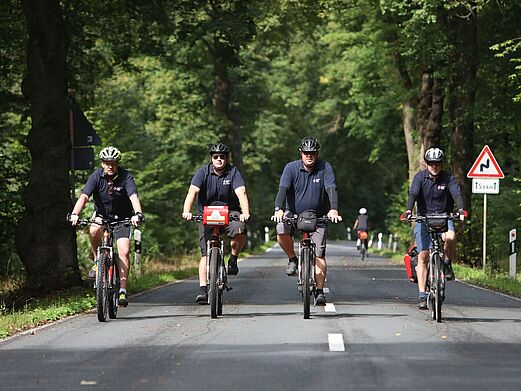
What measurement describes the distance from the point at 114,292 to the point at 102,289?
634 mm

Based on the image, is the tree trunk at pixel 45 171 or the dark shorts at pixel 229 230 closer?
the dark shorts at pixel 229 230

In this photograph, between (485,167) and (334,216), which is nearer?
(334,216)

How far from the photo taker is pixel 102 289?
13.5 metres

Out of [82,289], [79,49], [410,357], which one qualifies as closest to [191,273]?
[79,49]

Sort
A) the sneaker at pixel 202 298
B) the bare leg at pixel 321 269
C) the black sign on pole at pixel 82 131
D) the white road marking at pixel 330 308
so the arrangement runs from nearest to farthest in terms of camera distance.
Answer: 1. the bare leg at pixel 321 269
2. the sneaker at pixel 202 298
3. the white road marking at pixel 330 308
4. the black sign on pole at pixel 82 131

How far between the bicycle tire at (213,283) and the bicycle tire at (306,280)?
1006 mm

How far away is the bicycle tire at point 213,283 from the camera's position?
13742 mm

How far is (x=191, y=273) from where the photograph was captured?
2756cm

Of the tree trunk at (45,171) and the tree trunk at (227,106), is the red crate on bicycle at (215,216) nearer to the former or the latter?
the tree trunk at (45,171)

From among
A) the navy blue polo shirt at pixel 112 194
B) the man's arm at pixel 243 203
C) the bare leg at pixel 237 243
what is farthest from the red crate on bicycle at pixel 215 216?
the navy blue polo shirt at pixel 112 194

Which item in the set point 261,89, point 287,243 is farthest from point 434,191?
point 261,89

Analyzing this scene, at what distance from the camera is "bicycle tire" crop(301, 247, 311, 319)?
13522mm

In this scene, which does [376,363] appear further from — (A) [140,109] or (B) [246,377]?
(A) [140,109]

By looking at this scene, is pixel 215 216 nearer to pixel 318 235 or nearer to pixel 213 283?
pixel 213 283
